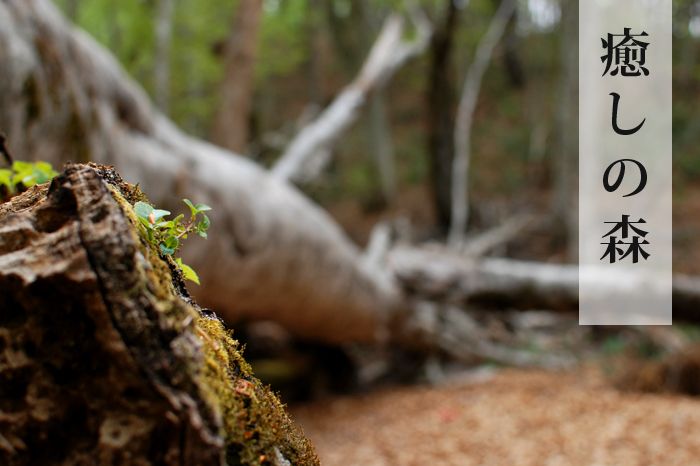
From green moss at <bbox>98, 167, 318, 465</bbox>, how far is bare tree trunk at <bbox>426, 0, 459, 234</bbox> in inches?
371

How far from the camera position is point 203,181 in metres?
3.99

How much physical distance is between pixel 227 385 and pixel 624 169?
4.13m

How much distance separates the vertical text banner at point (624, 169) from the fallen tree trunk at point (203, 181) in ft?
6.59

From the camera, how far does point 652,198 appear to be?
11484mm

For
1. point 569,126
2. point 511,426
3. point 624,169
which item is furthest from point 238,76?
point 569,126

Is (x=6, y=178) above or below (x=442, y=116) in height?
below

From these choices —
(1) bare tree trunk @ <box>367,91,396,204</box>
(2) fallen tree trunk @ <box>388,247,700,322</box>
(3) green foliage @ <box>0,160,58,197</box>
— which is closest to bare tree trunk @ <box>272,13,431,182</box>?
(2) fallen tree trunk @ <box>388,247,700,322</box>

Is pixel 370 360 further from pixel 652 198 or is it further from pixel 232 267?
pixel 652 198

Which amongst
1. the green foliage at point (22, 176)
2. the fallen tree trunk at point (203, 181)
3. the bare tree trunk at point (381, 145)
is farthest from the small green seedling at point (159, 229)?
the bare tree trunk at point (381, 145)

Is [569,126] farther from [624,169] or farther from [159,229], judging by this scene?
[159,229]

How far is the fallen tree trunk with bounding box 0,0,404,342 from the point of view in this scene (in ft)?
8.43

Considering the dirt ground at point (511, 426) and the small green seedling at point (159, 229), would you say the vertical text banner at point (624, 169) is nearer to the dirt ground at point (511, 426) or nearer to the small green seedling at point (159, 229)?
the dirt ground at point (511, 426)

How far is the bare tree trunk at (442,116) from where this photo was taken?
998 centimetres

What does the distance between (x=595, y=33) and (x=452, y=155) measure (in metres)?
3.24
